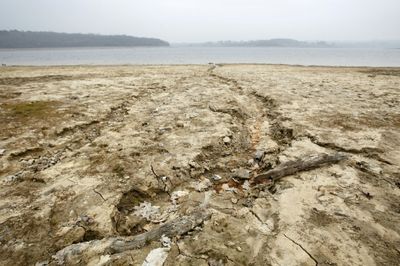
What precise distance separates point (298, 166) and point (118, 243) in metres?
3.55

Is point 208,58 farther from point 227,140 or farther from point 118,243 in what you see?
point 118,243

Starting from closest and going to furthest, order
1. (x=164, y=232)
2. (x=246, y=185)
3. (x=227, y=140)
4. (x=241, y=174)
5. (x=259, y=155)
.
Answer: 1. (x=164, y=232)
2. (x=246, y=185)
3. (x=241, y=174)
4. (x=259, y=155)
5. (x=227, y=140)

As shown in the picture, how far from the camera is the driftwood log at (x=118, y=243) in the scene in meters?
3.56

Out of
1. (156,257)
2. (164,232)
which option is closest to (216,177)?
(164,232)

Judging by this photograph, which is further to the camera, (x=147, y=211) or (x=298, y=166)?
(x=298, y=166)

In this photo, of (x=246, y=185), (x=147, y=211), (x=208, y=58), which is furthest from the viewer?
(x=208, y=58)

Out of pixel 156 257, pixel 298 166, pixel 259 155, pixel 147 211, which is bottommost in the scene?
pixel 147 211

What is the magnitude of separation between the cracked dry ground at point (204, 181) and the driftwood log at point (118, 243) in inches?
1.1

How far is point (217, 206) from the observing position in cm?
456

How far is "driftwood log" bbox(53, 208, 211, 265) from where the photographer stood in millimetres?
3562

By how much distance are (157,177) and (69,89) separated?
1017cm

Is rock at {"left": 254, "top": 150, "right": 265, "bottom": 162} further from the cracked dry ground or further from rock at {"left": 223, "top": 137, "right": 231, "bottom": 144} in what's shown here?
rock at {"left": 223, "top": 137, "right": 231, "bottom": 144}

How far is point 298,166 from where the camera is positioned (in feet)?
17.7

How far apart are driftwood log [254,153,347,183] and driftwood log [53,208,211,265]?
180 centimetres
